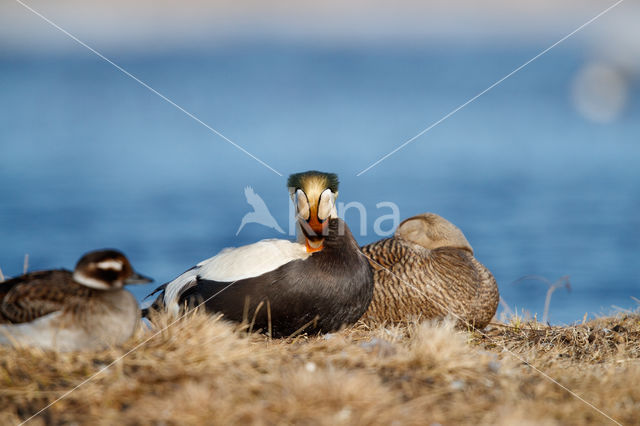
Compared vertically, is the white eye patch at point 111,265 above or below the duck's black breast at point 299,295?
above

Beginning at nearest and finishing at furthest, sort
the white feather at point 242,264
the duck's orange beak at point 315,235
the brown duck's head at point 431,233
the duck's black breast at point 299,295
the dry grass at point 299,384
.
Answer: the dry grass at point 299,384 < the duck's black breast at point 299,295 < the white feather at point 242,264 < the duck's orange beak at point 315,235 < the brown duck's head at point 431,233

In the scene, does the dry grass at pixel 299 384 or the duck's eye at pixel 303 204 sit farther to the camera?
the duck's eye at pixel 303 204

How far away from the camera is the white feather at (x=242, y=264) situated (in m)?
5.32

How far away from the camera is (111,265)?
13.8ft

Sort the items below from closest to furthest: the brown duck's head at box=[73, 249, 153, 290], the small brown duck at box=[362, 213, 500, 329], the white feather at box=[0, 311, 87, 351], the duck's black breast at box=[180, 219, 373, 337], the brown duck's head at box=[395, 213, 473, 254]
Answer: the white feather at box=[0, 311, 87, 351] → the brown duck's head at box=[73, 249, 153, 290] → the duck's black breast at box=[180, 219, 373, 337] → the small brown duck at box=[362, 213, 500, 329] → the brown duck's head at box=[395, 213, 473, 254]

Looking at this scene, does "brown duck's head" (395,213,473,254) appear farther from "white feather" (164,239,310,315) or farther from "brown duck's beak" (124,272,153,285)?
"brown duck's beak" (124,272,153,285)

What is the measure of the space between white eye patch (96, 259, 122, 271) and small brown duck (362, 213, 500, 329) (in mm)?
2613

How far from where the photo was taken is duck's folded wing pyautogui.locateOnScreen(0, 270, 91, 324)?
4145mm

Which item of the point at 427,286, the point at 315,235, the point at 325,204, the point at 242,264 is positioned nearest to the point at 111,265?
the point at 242,264

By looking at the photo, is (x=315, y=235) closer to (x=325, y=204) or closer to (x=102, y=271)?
(x=325, y=204)

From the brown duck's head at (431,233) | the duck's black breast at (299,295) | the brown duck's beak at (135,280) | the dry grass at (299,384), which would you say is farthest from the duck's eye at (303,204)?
the brown duck's head at (431,233)

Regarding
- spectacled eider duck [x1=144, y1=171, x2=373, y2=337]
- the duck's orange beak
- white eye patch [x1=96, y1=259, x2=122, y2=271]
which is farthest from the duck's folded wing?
the duck's orange beak

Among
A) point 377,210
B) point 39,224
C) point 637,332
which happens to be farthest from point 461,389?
point 39,224

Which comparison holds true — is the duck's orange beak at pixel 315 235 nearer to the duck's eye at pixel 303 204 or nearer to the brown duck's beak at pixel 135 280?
the duck's eye at pixel 303 204
